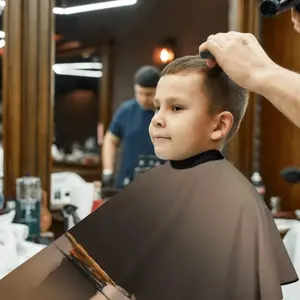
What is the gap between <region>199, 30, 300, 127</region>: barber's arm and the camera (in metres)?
0.80

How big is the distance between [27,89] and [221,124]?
3.99ft

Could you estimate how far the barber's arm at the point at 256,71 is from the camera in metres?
0.80

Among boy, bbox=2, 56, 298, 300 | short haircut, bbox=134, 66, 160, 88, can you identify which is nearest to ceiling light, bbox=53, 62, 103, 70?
short haircut, bbox=134, 66, 160, 88

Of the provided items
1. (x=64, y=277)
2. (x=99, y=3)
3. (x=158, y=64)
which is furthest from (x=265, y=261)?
(x=99, y=3)

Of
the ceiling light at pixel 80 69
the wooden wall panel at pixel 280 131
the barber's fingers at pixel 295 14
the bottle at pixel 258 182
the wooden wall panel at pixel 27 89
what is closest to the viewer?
the barber's fingers at pixel 295 14

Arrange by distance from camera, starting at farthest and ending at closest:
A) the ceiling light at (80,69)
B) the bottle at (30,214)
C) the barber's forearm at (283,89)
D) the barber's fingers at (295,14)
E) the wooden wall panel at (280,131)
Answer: the wooden wall panel at (280,131)
the ceiling light at (80,69)
the bottle at (30,214)
the barber's fingers at (295,14)
the barber's forearm at (283,89)

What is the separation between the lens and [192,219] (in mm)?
924

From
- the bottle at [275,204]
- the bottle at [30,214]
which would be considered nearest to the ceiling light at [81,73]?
the bottle at [30,214]

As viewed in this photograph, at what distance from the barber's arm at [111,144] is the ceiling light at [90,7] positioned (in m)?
0.44

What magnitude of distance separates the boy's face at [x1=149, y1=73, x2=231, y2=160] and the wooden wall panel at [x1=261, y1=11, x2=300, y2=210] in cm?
156

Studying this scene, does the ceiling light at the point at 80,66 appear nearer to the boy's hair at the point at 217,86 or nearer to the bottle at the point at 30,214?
the bottle at the point at 30,214

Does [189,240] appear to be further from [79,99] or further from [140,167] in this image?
[79,99]

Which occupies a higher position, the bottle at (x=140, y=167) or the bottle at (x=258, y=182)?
the bottle at (x=140, y=167)

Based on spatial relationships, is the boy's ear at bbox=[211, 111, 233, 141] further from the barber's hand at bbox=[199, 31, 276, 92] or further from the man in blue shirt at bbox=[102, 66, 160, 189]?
the man in blue shirt at bbox=[102, 66, 160, 189]
